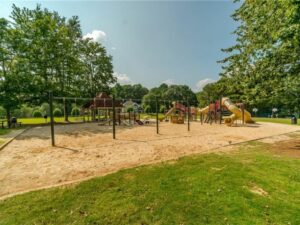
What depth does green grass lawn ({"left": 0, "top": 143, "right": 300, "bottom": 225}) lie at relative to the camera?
2994 mm

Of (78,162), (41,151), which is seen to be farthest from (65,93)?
(78,162)

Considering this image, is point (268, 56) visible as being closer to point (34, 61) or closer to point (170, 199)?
point (170, 199)

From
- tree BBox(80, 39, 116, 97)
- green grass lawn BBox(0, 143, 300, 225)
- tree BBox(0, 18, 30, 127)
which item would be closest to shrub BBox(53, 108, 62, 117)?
tree BBox(80, 39, 116, 97)

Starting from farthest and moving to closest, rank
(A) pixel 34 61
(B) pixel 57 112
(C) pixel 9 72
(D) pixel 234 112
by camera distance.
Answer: (B) pixel 57 112
(D) pixel 234 112
(A) pixel 34 61
(C) pixel 9 72

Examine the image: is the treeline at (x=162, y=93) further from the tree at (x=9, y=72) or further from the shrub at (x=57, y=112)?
the tree at (x=9, y=72)

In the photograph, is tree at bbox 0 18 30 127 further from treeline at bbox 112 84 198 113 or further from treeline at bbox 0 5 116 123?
treeline at bbox 112 84 198 113

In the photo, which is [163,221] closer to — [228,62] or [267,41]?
[267,41]

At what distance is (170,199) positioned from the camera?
11.6 feet

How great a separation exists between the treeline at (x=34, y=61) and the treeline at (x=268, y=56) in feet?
63.0

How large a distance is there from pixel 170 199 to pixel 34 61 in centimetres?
2198

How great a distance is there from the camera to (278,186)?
13.6 feet

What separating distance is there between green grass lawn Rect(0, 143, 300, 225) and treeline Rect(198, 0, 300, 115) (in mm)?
3794

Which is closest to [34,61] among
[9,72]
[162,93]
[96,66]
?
[9,72]

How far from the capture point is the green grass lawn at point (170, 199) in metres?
2.99
